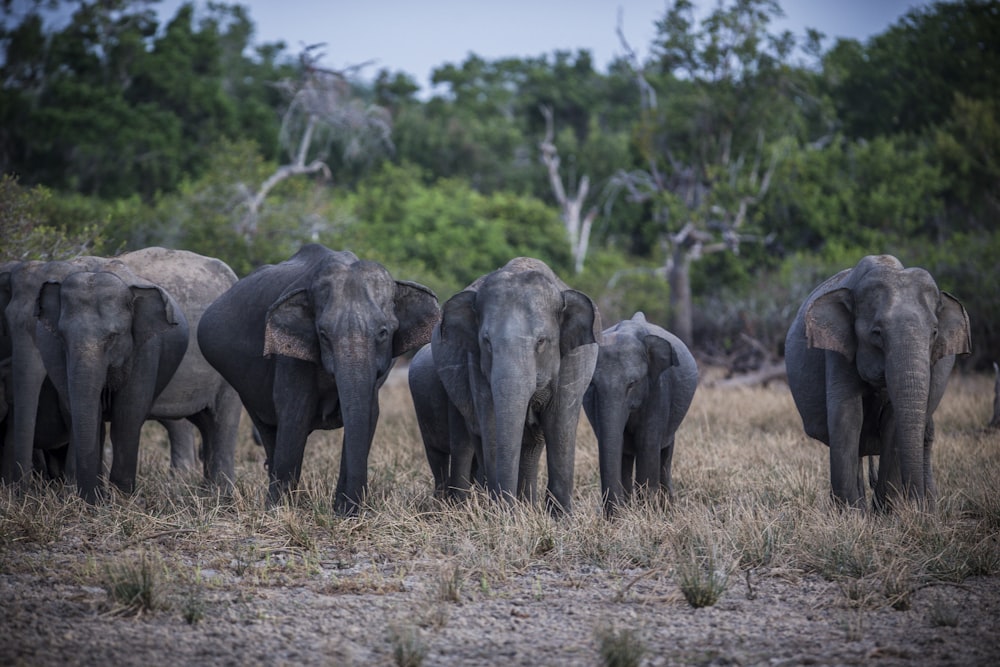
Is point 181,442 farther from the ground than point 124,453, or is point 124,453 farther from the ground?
point 124,453

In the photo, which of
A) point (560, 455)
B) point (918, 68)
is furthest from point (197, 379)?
point (918, 68)

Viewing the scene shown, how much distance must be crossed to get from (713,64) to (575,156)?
11.2 metres

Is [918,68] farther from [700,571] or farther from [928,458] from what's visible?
[700,571]

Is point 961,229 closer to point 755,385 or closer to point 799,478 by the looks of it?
point 755,385

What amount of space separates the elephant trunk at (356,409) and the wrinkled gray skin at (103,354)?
2.04 m

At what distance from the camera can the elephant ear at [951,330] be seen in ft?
30.0

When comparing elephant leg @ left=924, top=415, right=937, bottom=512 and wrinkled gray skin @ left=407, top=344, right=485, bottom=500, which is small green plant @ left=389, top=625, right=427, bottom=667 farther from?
elephant leg @ left=924, top=415, right=937, bottom=512

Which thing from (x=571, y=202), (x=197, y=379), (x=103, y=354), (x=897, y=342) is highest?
(x=571, y=202)

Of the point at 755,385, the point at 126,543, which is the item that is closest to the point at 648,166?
the point at 755,385

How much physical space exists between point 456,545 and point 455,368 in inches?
62.6

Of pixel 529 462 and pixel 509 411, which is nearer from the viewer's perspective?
pixel 509 411

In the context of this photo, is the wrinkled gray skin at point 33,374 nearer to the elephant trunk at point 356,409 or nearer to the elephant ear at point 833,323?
the elephant trunk at point 356,409

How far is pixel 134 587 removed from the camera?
638cm

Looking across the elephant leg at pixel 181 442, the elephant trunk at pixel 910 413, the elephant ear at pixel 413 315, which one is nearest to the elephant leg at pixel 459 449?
the elephant ear at pixel 413 315
